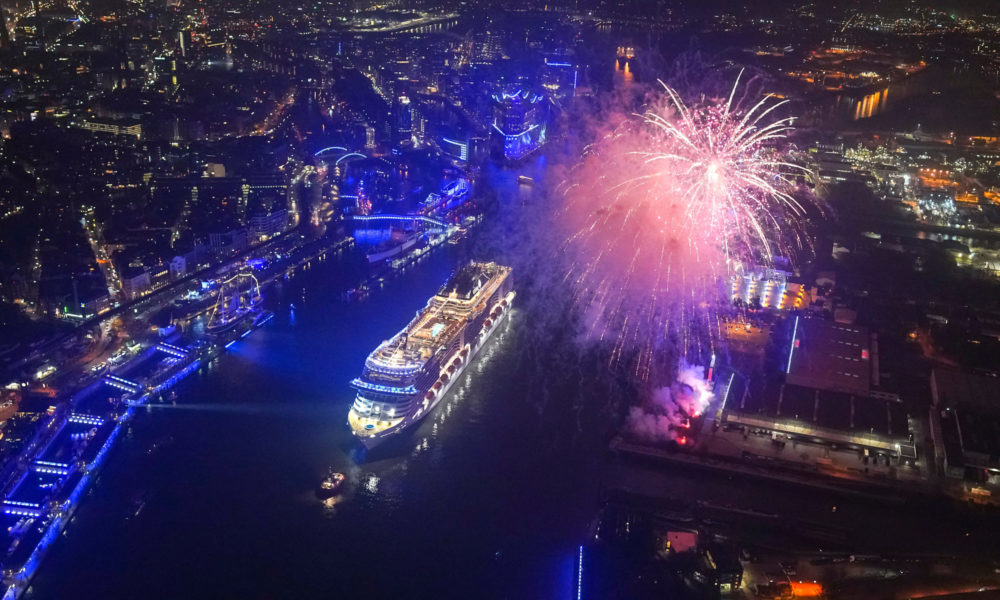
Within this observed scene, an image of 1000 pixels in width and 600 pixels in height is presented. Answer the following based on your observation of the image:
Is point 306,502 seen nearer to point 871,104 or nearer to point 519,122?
point 519,122

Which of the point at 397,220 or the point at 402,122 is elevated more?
the point at 402,122

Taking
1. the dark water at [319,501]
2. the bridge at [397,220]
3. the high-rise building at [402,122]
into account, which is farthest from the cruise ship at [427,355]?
the high-rise building at [402,122]

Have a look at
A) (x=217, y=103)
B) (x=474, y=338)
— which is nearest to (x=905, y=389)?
(x=474, y=338)

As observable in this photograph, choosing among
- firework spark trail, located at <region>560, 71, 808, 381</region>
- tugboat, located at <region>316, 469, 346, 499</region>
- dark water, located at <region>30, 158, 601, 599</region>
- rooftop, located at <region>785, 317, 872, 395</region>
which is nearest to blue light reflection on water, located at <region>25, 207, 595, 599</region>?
dark water, located at <region>30, 158, 601, 599</region>

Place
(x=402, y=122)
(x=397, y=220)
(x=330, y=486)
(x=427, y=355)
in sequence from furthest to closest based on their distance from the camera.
Answer: 1. (x=402, y=122)
2. (x=397, y=220)
3. (x=427, y=355)
4. (x=330, y=486)

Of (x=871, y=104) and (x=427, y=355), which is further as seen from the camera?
(x=871, y=104)

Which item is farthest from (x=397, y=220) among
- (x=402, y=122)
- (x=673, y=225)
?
(x=402, y=122)

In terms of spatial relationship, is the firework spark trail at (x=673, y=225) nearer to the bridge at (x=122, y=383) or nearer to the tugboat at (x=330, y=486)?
the tugboat at (x=330, y=486)
